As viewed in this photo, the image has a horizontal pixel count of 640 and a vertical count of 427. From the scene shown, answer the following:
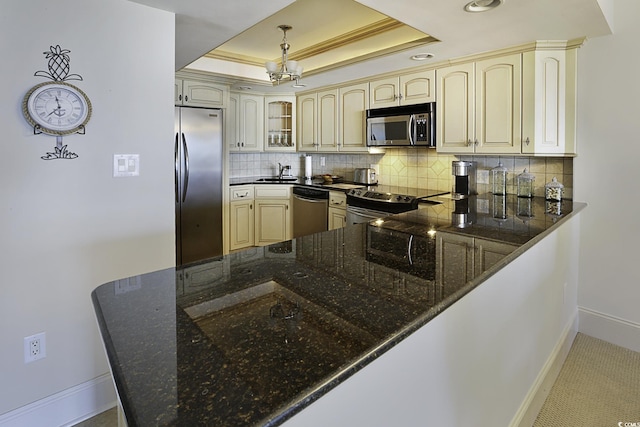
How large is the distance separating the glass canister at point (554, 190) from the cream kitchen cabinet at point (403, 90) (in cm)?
122

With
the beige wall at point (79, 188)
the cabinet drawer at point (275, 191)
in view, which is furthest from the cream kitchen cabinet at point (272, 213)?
the beige wall at point (79, 188)

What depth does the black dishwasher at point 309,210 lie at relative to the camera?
4.37 meters

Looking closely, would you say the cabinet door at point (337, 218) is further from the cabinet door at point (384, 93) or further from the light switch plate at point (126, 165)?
the light switch plate at point (126, 165)

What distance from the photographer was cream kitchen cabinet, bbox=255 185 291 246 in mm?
4855

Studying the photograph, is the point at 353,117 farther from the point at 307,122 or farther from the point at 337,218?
the point at 337,218

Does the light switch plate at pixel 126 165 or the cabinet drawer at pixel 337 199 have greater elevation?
the light switch plate at pixel 126 165

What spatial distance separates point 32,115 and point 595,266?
367 centimetres

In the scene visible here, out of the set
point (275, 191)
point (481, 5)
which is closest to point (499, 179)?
point (481, 5)

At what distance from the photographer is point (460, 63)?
3.17 m

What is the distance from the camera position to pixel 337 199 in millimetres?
4176

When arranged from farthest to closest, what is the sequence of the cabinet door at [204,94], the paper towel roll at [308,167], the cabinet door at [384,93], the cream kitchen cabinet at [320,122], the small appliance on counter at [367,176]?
the paper towel roll at [308,167]
the cream kitchen cabinet at [320,122]
the small appliance on counter at [367,176]
the cabinet door at [204,94]
the cabinet door at [384,93]

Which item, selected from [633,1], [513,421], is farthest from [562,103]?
[513,421]

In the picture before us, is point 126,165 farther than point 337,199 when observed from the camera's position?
No

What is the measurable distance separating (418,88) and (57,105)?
2853 mm
